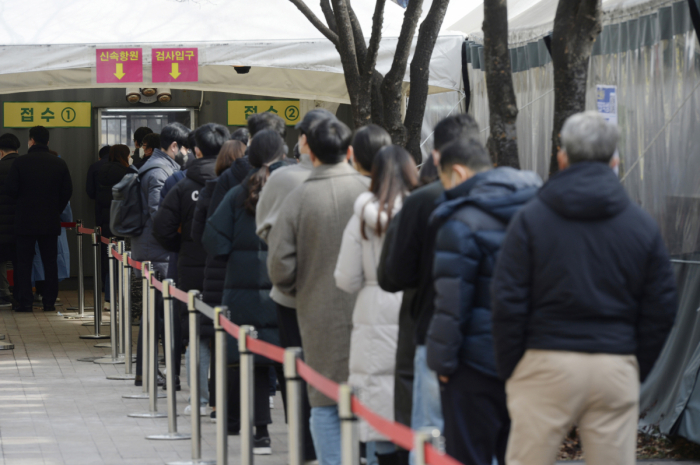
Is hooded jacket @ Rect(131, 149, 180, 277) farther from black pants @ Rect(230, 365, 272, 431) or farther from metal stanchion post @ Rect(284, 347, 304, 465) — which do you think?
metal stanchion post @ Rect(284, 347, 304, 465)

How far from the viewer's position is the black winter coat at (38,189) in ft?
38.5

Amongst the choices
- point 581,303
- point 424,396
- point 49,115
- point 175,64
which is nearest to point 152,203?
point 175,64

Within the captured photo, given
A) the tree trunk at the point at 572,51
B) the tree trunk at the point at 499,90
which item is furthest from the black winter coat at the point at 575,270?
the tree trunk at the point at 499,90

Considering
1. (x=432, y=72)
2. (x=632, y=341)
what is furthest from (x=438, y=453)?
(x=432, y=72)

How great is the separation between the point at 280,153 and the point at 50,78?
17.1ft

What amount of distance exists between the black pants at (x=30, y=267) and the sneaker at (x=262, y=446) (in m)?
6.99

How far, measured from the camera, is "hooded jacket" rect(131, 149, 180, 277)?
324 inches

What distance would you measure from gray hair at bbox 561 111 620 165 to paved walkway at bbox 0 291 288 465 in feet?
10.4

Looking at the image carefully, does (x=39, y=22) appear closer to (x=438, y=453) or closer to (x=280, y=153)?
(x=280, y=153)

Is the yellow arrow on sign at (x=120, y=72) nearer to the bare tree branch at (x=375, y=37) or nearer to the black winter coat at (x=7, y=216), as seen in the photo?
the bare tree branch at (x=375, y=37)

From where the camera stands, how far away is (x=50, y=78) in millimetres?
10141

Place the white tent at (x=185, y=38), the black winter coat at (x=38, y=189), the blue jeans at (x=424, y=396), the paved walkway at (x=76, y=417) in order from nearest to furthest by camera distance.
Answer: the blue jeans at (x=424, y=396) → the paved walkway at (x=76, y=417) → the white tent at (x=185, y=38) → the black winter coat at (x=38, y=189)

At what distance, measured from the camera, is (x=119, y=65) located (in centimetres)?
949

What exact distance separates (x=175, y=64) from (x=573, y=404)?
277 inches
